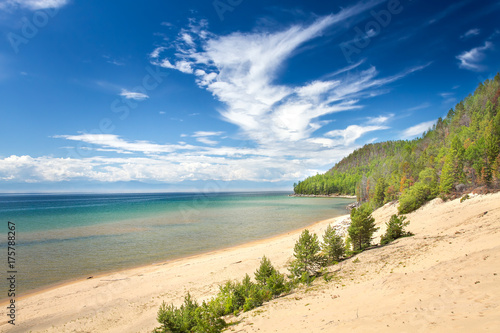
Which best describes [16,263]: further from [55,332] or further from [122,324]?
[122,324]

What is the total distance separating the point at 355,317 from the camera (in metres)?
9.91

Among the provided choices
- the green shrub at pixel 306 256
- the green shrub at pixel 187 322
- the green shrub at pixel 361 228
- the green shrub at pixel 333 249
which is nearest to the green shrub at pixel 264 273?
the green shrub at pixel 306 256

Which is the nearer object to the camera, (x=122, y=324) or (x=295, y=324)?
(x=295, y=324)

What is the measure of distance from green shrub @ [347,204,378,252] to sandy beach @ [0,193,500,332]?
2045 mm

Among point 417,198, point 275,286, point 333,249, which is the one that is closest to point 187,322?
point 275,286

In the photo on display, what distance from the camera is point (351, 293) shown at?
1329 centimetres

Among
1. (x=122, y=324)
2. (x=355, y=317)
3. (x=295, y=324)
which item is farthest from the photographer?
(x=122, y=324)

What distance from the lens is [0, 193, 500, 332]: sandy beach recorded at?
9.04m

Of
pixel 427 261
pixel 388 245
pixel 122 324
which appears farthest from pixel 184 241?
pixel 427 261

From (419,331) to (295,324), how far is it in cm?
495

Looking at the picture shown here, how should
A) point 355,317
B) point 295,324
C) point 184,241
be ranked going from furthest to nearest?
1. point 184,241
2. point 295,324
3. point 355,317

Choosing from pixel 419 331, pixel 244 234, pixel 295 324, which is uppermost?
pixel 419 331

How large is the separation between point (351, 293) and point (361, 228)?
10.7 metres

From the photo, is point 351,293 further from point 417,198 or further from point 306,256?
point 417,198
